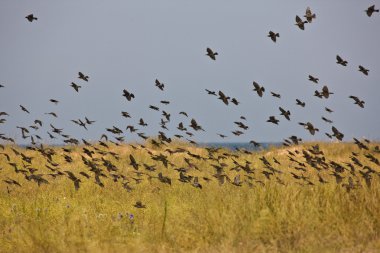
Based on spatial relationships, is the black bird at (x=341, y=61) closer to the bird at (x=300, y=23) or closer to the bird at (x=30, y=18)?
the bird at (x=300, y=23)

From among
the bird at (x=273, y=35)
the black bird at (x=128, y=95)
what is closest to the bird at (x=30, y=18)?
the black bird at (x=128, y=95)

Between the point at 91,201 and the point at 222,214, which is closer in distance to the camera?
the point at 222,214

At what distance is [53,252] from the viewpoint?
6426 millimetres

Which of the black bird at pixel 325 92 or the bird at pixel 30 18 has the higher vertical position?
the bird at pixel 30 18

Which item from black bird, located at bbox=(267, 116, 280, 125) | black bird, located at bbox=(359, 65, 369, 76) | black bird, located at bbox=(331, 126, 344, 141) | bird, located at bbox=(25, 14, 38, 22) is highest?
bird, located at bbox=(25, 14, 38, 22)

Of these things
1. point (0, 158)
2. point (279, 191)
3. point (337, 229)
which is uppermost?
point (0, 158)

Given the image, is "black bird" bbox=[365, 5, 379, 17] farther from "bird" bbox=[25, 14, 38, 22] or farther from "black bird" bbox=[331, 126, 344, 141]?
"bird" bbox=[25, 14, 38, 22]

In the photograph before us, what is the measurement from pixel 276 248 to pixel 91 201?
5323mm

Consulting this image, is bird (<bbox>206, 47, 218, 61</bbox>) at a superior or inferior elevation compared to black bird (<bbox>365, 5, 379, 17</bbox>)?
inferior

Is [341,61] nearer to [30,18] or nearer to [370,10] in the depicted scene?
[370,10]

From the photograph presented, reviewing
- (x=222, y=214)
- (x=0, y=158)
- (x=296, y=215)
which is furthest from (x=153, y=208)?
(x=0, y=158)

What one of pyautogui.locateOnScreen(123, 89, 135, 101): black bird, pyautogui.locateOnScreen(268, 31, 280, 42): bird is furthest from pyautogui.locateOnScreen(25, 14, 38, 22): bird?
pyautogui.locateOnScreen(268, 31, 280, 42): bird

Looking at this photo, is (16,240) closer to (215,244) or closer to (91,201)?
(215,244)

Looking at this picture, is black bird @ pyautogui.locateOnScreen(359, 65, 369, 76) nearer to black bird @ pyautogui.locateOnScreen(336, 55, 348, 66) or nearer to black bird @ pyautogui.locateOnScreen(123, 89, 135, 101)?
black bird @ pyautogui.locateOnScreen(336, 55, 348, 66)
